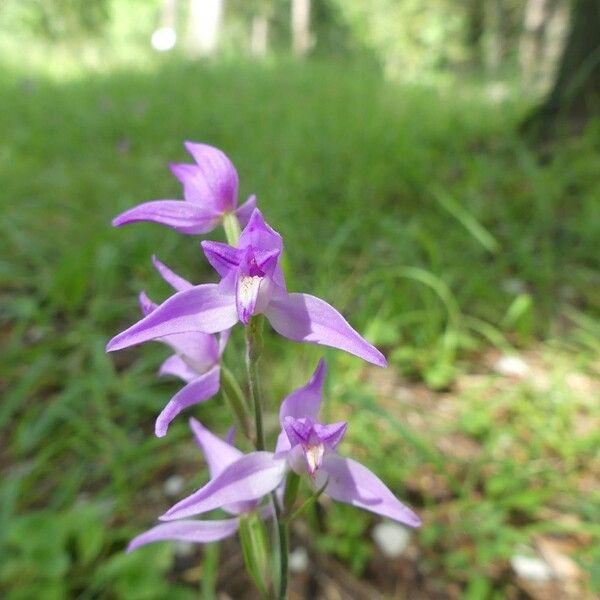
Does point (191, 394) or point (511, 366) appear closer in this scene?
point (191, 394)

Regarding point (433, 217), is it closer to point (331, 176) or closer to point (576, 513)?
point (331, 176)

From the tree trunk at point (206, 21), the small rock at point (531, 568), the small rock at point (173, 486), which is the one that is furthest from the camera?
the tree trunk at point (206, 21)

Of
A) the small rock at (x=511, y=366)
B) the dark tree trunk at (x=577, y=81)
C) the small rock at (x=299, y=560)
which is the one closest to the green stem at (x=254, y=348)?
the small rock at (x=299, y=560)

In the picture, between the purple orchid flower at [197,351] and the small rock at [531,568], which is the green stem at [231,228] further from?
the small rock at [531,568]

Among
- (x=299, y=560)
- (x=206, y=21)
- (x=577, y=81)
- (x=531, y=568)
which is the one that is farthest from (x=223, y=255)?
(x=206, y=21)

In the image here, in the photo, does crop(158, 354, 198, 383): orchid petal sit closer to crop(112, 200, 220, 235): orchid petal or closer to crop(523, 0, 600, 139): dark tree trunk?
crop(112, 200, 220, 235): orchid petal

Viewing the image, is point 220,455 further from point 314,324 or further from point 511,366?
point 511,366

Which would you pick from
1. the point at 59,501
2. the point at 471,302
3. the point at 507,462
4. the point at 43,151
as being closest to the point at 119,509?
the point at 59,501
